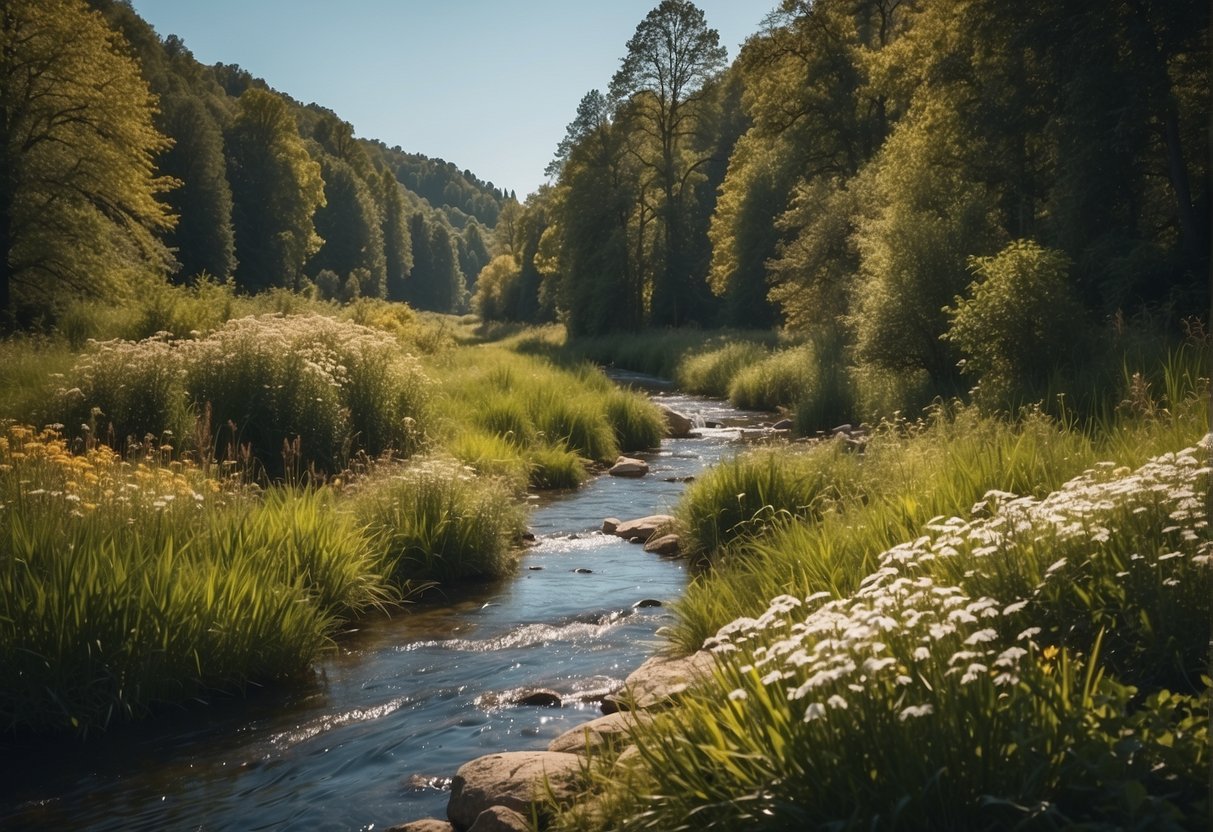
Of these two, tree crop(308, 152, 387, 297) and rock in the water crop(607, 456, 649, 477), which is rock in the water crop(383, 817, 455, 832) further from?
tree crop(308, 152, 387, 297)

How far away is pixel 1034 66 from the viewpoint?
1881 centimetres

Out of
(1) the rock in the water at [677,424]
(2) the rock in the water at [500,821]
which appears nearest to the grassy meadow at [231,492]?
(1) the rock in the water at [677,424]

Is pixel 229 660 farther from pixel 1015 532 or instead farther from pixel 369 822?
pixel 1015 532

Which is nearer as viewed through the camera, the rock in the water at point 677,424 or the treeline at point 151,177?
the rock in the water at point 677,424

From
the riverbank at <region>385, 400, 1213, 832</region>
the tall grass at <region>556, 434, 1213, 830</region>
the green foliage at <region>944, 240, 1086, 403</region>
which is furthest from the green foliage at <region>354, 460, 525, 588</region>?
the green foliage at <region>944, 240, 1086, 403</region>

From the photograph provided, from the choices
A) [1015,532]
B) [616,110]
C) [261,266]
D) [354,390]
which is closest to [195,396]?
[354,390]

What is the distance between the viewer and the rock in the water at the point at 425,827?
482cm

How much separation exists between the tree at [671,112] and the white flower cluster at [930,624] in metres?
39.5

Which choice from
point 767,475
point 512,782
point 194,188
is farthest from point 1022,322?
point 194,188

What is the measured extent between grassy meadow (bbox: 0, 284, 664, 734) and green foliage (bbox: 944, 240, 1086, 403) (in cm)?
608

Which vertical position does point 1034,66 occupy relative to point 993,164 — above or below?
above

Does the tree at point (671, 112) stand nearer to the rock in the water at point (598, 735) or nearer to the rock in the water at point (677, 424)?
the rock in the water at point (677, 424)

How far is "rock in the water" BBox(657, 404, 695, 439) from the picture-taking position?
20797mm

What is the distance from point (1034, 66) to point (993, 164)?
2.16 m
